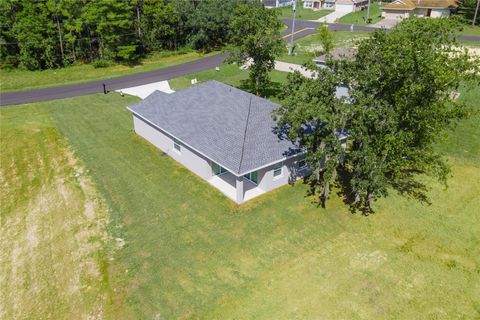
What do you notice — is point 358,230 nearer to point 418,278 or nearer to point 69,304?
point 418,278

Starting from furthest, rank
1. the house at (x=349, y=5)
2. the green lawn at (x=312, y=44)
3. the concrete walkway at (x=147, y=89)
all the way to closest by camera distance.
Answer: the house at (x=349, y=5)
the green lawn at (x=312, y=44)
the concrete walkway at (x=147, y=89)

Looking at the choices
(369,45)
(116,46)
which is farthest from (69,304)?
(116,46)

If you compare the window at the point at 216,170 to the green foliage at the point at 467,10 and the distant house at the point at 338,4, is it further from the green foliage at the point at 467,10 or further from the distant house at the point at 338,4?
the distant house at the point at 338,4

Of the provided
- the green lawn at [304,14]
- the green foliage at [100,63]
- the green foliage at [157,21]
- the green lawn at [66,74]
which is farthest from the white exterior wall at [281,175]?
the green lawn at [304,14]

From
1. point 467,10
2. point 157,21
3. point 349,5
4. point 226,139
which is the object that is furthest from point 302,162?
point 349,5

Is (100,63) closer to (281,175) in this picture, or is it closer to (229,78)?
(229,78)

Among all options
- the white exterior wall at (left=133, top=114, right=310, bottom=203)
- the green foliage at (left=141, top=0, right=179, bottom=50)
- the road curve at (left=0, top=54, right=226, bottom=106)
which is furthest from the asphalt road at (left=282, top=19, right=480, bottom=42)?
the white exterior wall at (left=133, top=114, right=310, bottom=203)
